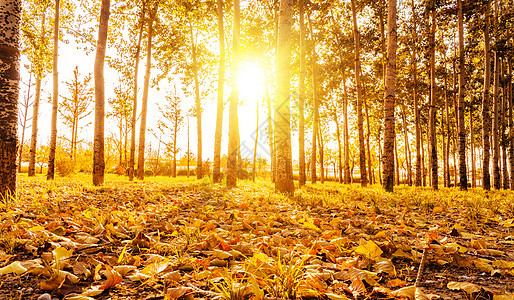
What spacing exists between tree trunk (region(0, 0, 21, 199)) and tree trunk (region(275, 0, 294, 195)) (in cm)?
503

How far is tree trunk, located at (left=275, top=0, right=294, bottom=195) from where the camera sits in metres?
6.16

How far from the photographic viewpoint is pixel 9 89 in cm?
378

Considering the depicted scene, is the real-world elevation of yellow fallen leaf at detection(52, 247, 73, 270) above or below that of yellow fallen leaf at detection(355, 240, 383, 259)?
above

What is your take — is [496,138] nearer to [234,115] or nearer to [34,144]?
[234,115]

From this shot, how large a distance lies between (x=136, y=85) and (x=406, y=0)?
16.2 m

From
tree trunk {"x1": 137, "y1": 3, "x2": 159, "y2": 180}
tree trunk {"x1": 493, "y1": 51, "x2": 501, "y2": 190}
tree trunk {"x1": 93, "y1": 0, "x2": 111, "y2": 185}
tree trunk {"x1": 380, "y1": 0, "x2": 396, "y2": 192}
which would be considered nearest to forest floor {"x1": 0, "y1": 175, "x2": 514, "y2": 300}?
tree trunk {"x1": 93, "y1": 0, "x2": 111, "y2": 185}

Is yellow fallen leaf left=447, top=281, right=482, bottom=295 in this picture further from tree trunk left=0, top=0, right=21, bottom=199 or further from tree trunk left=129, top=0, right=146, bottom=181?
tree trunk left=129, top=0, right=146, bottom=181

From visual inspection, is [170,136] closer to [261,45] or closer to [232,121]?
[261,45]

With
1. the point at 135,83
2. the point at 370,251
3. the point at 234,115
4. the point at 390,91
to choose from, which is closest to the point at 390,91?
the point at 390,91

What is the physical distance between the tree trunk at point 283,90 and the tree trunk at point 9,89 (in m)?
5.03

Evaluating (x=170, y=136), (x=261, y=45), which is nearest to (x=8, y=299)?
(x=261, y=45)

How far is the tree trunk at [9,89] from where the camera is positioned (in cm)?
372

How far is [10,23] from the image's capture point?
12.4ft

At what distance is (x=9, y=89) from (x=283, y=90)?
5.29 m
